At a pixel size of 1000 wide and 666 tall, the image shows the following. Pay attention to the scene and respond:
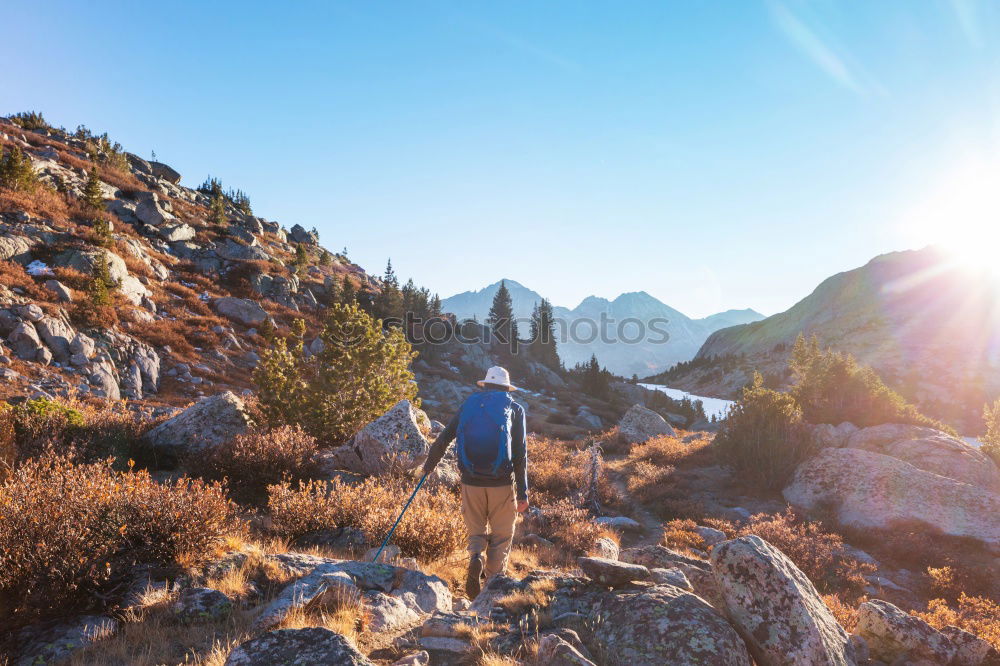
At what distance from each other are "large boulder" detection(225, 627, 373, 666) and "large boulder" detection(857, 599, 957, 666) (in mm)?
5177

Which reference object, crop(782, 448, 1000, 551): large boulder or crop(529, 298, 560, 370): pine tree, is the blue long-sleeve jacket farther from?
crop(529, 298, 560, 370): pine tree

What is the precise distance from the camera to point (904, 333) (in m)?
97.6

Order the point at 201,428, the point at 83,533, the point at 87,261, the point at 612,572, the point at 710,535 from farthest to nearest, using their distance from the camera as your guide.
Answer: the point at 87,261
the point at 710,535
the point at 201,428
the point at 612,572
the point at 83,533

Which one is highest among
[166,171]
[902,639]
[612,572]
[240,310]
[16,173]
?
[166,171]

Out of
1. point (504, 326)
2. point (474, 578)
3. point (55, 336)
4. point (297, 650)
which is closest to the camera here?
point (297, 650)

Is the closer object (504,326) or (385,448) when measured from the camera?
(385,448)

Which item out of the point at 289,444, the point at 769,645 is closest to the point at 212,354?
the point at 289,444

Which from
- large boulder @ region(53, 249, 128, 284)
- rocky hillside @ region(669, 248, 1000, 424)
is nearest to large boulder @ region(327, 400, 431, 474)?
large boulder @ region(53, 249, 128, 284)

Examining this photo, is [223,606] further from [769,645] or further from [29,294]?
[29,294]

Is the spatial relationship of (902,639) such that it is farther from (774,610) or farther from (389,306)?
(389,306)

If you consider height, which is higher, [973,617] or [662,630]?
[662,630]

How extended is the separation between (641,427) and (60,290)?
33.5m

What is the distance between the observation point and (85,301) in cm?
2475

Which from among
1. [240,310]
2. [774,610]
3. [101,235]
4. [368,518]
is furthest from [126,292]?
[774,610]
